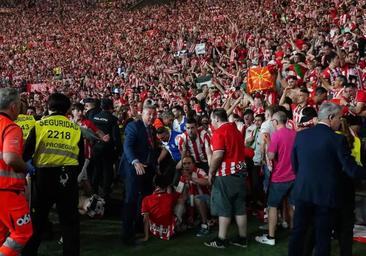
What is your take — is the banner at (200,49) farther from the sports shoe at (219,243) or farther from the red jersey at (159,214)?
the sports shoe at (219,243)

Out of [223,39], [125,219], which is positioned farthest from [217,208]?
[223,39]

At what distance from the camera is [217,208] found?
6004 mm

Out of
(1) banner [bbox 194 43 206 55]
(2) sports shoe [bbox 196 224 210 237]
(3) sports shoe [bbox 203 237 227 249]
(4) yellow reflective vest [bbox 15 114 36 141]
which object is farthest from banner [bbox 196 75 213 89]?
(4) yellow reflective vest [bbox 15 114 36 141]

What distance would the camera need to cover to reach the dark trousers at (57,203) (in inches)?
196

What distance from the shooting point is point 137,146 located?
633cm

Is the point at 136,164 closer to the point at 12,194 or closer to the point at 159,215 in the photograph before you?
the point at 159,215

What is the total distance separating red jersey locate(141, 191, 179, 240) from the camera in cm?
658

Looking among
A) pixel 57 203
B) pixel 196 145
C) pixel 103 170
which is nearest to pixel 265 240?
pixel 196 145

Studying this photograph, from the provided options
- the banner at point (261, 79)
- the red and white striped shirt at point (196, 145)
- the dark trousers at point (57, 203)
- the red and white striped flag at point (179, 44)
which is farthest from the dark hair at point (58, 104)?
the red and white striped flag at point (179, 44)

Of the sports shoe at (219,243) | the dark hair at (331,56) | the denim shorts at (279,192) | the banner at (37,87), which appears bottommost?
the sports shoe at (219,243)

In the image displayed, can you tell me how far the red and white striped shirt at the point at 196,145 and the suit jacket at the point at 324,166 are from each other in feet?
9.09

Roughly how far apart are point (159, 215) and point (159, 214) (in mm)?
12

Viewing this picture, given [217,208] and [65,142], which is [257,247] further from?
[65,142]

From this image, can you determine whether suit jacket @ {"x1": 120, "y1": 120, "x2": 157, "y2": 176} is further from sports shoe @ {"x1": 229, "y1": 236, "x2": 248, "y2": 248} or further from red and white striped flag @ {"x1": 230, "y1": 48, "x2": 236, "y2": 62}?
red and white striped flag @ {"x1": 230, "y1": 48, "x2": 236, "y2": 62}
